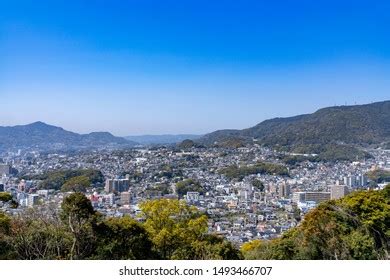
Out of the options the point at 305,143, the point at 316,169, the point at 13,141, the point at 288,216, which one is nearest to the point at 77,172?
the point at 13,141

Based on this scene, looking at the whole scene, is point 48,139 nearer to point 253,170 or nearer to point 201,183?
point 201,183

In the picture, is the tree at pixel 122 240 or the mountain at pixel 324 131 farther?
the mountain at pixel 324 131

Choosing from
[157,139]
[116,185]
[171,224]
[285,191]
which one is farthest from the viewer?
[285,191]

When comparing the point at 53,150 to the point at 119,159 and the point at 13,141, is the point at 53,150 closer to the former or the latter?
the point at 13,141

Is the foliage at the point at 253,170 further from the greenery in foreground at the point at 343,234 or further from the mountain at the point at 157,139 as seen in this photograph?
the greenery in foreground at the point at 343,234

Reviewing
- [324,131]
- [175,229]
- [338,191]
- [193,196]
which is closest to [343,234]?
[175,229]

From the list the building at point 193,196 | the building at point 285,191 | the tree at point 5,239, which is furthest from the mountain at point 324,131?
the tree at point 5,239
